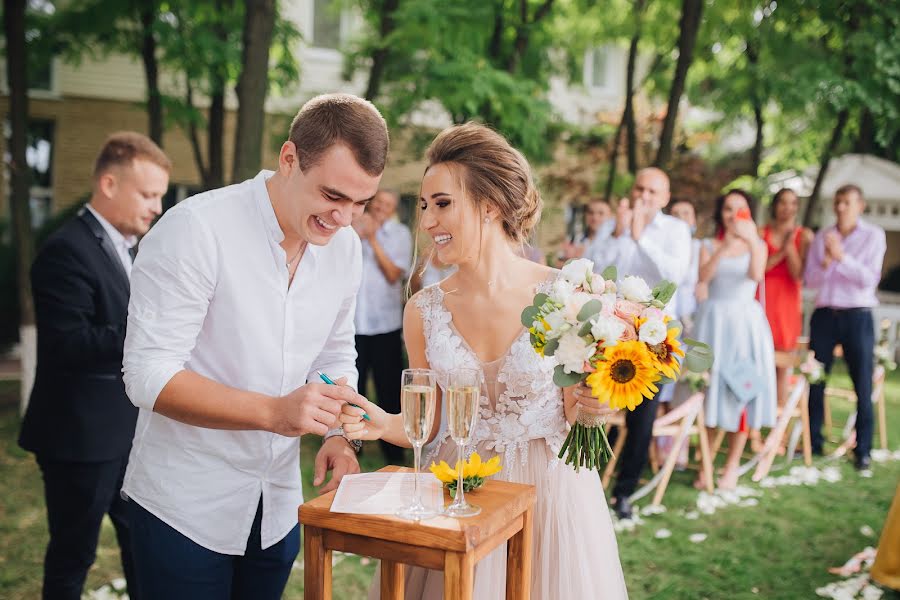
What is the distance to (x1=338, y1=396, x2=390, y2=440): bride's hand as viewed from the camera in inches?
86.3

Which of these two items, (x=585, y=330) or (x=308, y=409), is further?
(x=585, y=330)

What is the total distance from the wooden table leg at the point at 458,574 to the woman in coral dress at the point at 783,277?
6404 mm

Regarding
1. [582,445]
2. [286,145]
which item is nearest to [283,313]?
[286,145]

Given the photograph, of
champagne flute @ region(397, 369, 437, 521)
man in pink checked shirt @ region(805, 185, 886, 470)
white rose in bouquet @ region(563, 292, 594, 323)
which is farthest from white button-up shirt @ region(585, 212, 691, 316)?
champagne flute @ region(397, 369, 437, 521)

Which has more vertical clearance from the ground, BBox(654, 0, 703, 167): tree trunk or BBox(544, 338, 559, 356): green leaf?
BBox(654, 0, 703, 167): tree trunk

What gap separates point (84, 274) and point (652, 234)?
4016 mm

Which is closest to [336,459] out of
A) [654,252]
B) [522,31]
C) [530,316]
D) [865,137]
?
[530,316]

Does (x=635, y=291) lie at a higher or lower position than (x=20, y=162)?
lower

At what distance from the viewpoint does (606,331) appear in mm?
2227

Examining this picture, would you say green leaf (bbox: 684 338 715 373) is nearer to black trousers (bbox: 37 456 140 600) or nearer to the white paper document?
the white paper document

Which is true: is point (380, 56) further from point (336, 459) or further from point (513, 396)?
point (336, 459)

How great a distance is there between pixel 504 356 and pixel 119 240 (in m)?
1.79

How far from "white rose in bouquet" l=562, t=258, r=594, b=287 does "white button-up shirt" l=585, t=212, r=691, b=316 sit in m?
3.32

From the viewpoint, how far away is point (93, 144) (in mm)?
15234
